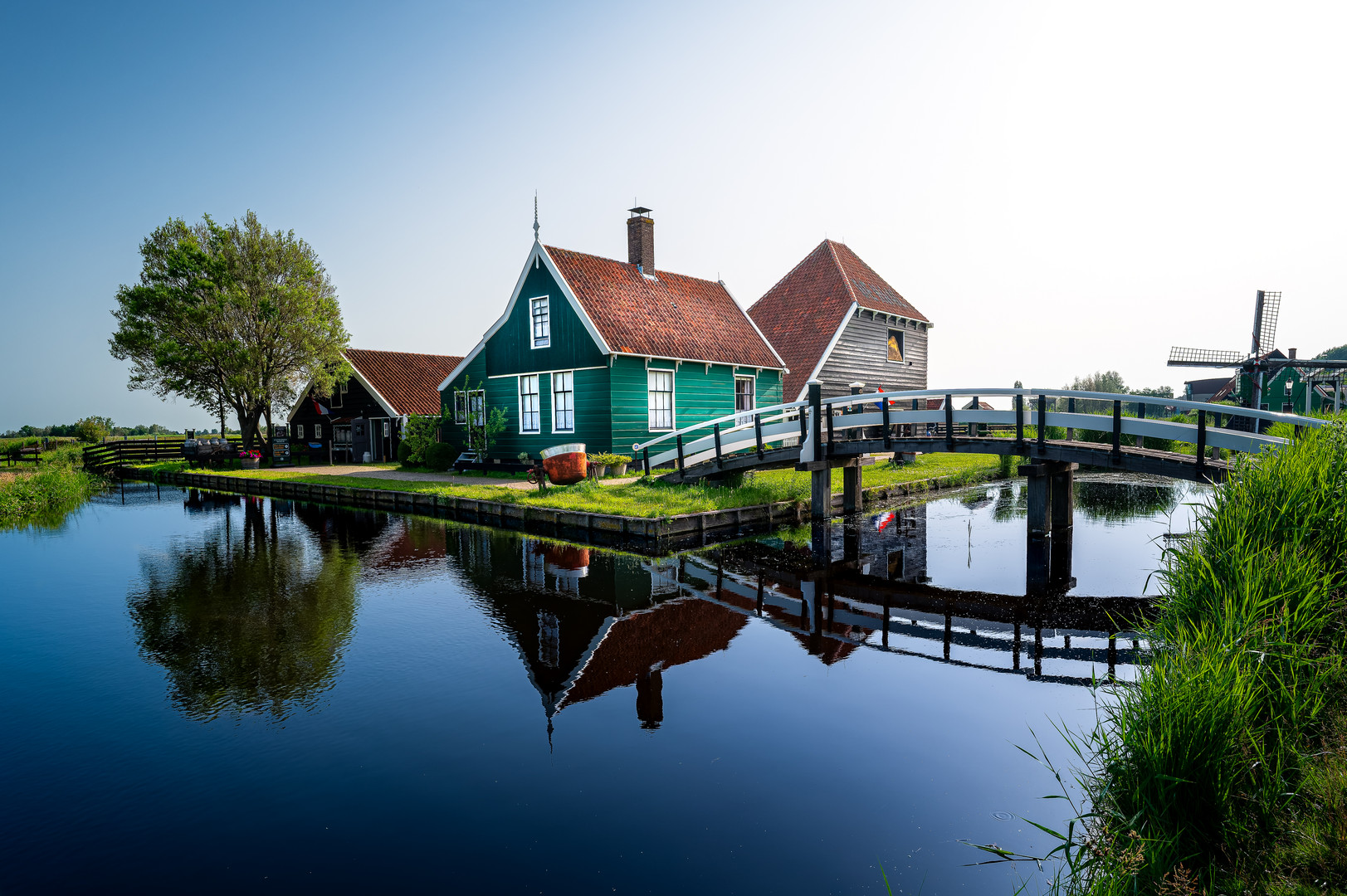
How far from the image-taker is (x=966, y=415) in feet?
44.6

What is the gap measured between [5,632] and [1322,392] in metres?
49.6

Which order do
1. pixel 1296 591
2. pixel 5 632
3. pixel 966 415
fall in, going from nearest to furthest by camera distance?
pixel 1296 591 < pixel 5 632 < pixel 966 415

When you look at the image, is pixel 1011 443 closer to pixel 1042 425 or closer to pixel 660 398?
pixel 1042 425

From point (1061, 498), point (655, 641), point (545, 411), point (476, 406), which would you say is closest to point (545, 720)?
point (655, 641)

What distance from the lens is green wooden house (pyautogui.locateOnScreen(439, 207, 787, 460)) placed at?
2070cm

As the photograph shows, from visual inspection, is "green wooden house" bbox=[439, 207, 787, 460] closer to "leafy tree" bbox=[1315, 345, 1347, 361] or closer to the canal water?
the canal water

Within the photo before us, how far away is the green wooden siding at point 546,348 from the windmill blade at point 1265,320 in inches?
1419

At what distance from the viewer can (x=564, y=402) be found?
21.7 meters

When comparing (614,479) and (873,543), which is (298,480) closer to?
(614,479)

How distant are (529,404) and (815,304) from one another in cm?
1178

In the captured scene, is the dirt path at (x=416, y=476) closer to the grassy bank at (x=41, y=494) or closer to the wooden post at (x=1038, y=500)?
the grassy bank at (x=41, y=494)

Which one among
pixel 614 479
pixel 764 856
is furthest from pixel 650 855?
pixel 614 479

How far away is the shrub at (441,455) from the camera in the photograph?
25391mm

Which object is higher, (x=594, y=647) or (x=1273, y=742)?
(x=1273, y=742)
